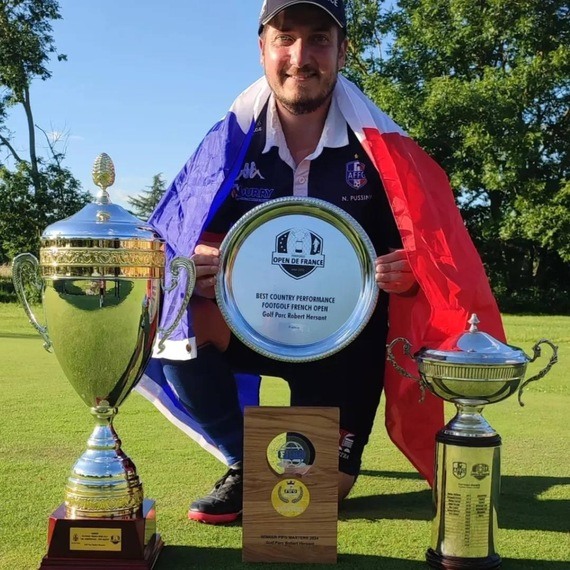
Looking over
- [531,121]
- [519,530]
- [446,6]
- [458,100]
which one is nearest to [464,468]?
[519,530]

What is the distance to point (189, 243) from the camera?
2.04 meters

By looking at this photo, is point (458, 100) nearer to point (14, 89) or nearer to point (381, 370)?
point (14, 89)

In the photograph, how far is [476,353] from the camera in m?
1.50

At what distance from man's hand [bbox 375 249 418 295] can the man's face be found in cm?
52

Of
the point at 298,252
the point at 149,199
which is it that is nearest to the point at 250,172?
the point at 298,252

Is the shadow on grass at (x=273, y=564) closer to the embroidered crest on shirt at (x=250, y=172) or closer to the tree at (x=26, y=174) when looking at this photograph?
the embroidered crest on shirt at (x=250, y=172)

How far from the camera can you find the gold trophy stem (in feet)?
4.96

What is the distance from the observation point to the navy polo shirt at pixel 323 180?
2156 mm

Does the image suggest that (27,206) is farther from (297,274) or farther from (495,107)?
(297,274)

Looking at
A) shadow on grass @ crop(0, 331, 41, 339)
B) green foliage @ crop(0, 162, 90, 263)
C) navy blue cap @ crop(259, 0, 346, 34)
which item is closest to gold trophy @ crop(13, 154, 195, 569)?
navy blue cap @ crop(259, 0, 346, 34)

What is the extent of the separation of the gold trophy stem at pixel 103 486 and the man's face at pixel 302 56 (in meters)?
1.09

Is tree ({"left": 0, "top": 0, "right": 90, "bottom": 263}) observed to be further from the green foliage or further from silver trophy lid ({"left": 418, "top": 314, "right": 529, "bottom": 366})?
silver trophy lid ({"left": 418, "top": 314, "right": 529, "bottom": 366})

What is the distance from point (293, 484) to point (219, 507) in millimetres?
296

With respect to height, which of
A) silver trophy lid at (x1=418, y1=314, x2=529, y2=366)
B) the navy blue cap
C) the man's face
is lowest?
silver trophy lid at (x1=418, y1=314, x2=529, y2=366)
